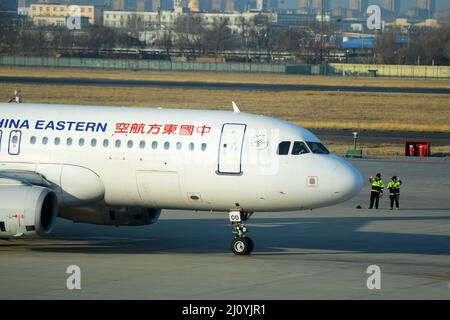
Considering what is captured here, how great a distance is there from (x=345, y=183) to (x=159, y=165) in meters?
4.89

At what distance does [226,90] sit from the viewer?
113 meters

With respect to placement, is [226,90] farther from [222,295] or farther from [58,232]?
[222,295]

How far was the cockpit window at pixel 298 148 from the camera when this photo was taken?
95.2 feet

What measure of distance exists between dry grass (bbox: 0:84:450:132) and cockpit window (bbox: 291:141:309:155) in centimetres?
4746

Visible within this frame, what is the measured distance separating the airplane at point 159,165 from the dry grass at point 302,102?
47.2m

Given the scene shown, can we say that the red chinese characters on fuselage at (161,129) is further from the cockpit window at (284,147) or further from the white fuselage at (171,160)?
the cockpit window at (284,147)

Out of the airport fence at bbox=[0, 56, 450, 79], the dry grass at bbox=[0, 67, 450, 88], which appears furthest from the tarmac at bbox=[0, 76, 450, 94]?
the airport fence at bbox=[0, 56, 450, 79]

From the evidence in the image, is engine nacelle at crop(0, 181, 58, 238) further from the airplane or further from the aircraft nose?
the aircraft nose

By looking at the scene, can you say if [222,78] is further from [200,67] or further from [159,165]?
[159,165]

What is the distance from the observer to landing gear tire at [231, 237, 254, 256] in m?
29.4

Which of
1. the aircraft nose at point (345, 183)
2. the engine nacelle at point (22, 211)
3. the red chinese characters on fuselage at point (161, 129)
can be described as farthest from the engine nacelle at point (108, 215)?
the aircraft nose at point (345, 183)

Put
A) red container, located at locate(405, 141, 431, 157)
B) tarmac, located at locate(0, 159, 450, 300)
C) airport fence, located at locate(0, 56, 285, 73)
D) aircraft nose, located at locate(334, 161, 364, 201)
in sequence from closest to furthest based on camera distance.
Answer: tarmac, located at locate(0, 159, 450, 300), aircraft nose, located at locate(334, 161, 364, 201), red container, located at locate(405, 141, 431, 157), airport fence, located at locate(0, 56, 285, 73)

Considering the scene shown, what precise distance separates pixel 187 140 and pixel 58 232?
6.60 m

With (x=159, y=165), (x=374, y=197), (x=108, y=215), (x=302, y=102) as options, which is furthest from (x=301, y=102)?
(x=159, y=165)
